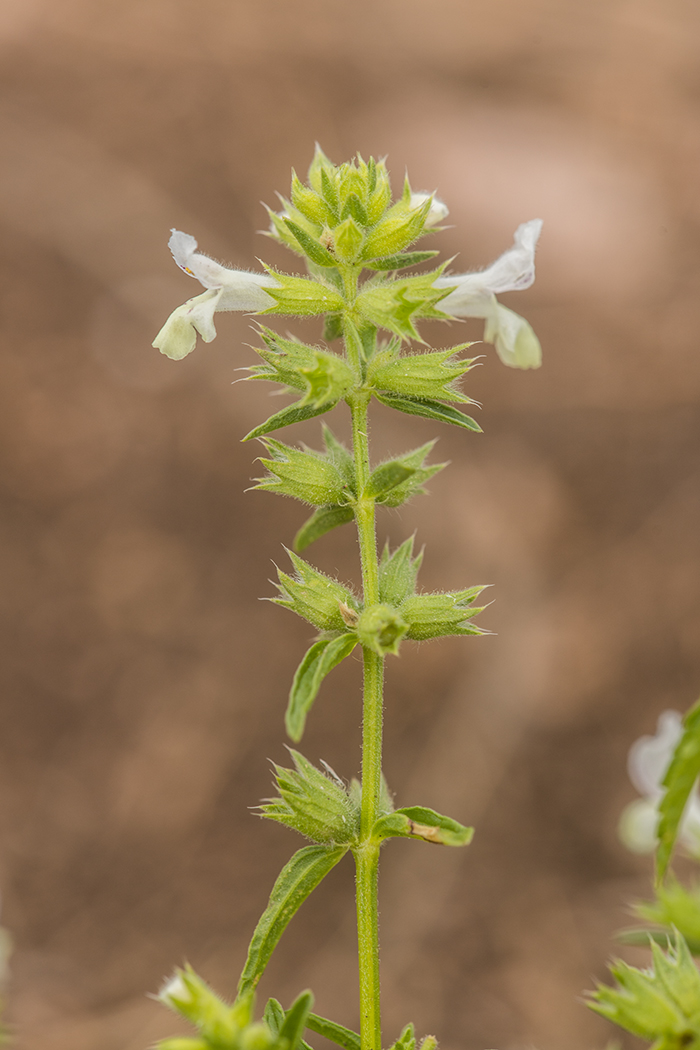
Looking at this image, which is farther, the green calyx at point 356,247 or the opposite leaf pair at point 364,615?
the green calyx at point 356,247

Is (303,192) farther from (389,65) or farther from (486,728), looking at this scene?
(389,65)

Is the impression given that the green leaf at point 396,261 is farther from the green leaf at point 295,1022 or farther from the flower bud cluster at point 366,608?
the green leaf at point 295,1022

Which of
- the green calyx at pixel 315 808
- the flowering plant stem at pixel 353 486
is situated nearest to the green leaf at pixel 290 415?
the flowering plant stem at pixel 353 486

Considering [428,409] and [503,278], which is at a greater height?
[503,278]

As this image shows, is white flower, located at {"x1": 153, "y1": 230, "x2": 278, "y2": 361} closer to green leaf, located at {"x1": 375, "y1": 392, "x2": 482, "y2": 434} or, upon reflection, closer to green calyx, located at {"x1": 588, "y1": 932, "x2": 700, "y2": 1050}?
green leaf, located at {"x1": 375, "y1": 392, "x2": 482, "y2": 434}

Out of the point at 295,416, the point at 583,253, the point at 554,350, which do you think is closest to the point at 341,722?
the point at 554,350

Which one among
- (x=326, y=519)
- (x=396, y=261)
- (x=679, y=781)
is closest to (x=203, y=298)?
(x=396, y=261)

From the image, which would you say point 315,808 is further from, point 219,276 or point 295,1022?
point 219,276
